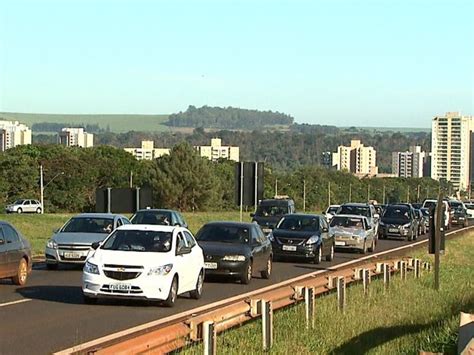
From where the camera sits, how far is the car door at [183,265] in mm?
19391

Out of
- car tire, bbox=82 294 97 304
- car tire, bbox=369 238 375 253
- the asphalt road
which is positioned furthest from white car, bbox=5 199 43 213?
car tire, bbox=82 294 97 304

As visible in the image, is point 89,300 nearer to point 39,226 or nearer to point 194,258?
point 194,258

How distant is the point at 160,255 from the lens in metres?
19.2

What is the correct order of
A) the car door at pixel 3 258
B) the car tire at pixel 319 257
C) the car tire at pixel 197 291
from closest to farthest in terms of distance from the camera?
the car tire at pixel 197 291, the car door at pixel 3 258, the car tire at pixel 319 257

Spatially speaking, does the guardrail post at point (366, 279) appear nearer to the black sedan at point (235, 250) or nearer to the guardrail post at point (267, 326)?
the black sedan at point (235, 250)

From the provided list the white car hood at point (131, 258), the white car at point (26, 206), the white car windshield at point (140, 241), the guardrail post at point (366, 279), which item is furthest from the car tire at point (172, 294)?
the white car at point (26, 206)

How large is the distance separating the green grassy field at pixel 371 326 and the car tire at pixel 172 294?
2568 mm

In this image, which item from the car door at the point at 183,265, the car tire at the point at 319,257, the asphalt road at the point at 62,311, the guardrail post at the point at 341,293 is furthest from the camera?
the car tire at the point at 319,257

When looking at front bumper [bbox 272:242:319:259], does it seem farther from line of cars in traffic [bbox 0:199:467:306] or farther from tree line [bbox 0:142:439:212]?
tree line [bbox 0:142:439:212]

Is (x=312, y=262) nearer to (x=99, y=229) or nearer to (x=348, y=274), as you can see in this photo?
(x=99, y=229)

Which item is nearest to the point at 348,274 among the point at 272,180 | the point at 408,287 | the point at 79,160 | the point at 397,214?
the point at 408,287

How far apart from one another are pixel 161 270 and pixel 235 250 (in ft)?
19.1

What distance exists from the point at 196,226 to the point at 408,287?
37.0 meters

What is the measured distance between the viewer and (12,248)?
2239cm
